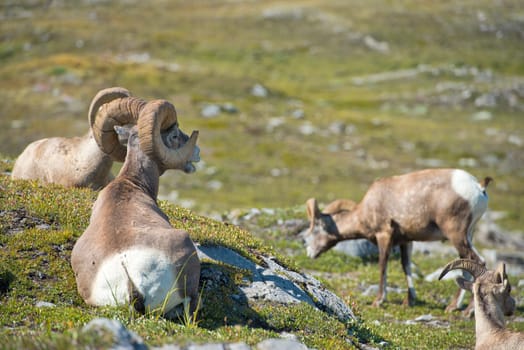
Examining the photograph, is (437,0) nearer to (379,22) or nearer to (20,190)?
(379,22)

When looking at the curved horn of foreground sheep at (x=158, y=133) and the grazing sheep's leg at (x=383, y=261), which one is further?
the grazing sheep's leg at (x=383, y=261)

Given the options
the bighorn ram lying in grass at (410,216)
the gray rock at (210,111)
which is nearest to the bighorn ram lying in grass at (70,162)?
the bighorn ram lying in grass at (410,216)

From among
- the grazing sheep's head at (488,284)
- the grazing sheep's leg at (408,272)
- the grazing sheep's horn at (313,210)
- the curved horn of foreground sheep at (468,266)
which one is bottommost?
the grazing sheep's leg at (408,272)

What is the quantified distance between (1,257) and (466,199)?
1253 cm

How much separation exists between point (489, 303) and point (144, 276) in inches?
287

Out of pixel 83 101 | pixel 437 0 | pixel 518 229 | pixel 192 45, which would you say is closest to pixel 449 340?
pixel 518 229

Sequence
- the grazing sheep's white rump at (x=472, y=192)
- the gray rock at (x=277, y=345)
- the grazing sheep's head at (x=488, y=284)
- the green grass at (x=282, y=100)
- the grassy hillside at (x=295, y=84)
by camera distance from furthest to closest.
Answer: the grassy hillside at (x=295, y=84)
the grazing sheep's white rump at (x=472, y=192)
the green grass at (x=282, y=100)
the grazing sheep's head at (x=488, y=284)
the gray rock at (x=277, y=345)

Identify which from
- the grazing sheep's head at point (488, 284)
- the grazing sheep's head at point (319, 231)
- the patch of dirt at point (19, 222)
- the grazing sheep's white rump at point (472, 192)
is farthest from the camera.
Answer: the grazing sheep's head at point (319, 231)

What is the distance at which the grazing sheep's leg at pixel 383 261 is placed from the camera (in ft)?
62.5

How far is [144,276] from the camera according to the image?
9.53m

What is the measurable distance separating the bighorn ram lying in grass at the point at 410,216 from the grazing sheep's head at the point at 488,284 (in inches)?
200

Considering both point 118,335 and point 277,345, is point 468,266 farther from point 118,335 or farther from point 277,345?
point 118,335

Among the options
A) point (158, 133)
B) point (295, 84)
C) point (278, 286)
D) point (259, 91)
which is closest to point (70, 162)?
point (158, 133)

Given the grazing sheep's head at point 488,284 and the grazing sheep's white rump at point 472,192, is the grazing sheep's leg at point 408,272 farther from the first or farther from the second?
the grazing sheep's head at point 488,284
